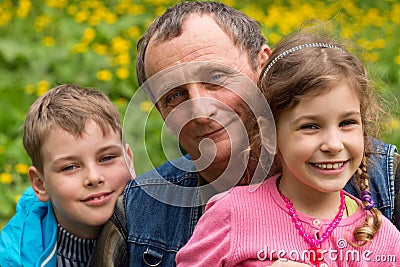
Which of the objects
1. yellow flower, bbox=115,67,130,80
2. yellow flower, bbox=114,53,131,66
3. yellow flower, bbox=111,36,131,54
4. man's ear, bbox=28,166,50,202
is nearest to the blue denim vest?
man's ear, bbox=28,166,50,202

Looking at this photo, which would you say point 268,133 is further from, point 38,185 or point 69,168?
point 38,185

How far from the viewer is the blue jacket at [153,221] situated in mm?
2980

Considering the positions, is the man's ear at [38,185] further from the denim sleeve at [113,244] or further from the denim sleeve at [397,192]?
the denim sleeve at [397,192]

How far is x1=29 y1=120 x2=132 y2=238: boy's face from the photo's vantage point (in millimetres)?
3029

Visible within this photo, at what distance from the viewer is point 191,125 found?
276 cm

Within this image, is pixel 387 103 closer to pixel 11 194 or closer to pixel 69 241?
pixel 69 241

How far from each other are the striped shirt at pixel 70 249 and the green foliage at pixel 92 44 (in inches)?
64.9

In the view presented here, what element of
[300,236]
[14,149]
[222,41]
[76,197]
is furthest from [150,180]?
[14,149]

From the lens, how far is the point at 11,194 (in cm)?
497

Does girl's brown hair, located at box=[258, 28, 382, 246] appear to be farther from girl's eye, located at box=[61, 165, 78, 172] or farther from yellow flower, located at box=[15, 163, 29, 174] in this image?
yellow flower, located at box=[15, 163, 29, 174]

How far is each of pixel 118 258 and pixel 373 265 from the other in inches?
40.2

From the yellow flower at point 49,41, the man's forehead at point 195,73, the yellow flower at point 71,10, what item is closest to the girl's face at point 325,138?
the man's forehead at point 195,73

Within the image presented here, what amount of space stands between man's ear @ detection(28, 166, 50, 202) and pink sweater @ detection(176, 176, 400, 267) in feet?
3.17

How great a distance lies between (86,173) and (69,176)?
69 millimetres
